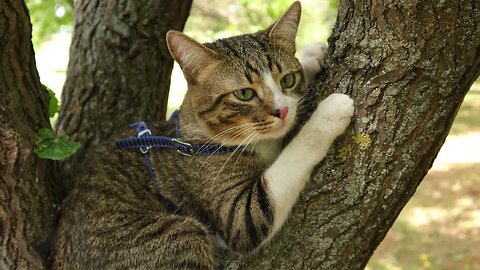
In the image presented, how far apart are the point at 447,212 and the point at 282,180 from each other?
5134 millimetres

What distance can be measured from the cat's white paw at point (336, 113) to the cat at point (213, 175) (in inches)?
1.7

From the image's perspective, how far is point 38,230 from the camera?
2.38 m

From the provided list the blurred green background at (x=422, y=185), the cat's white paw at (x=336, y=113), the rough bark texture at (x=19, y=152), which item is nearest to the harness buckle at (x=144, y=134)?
the rough bark texture at (x=19, y=152)

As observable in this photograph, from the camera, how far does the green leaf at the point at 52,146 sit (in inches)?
90.8

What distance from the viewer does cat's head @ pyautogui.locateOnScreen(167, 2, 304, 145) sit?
2.38 m

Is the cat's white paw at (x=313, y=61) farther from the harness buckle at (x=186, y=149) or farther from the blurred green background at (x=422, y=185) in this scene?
the blurred green background at (x=422, y=185)

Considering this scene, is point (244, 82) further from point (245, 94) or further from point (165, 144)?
point (165, 144)

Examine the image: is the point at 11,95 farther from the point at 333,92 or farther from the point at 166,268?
the point at 333,92

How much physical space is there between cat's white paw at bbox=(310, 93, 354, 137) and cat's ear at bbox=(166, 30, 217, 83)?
63 centimetres

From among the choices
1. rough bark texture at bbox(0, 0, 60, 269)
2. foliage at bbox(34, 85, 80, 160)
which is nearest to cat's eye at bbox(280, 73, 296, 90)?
foliage at bbox(34, 85, 80, 160)

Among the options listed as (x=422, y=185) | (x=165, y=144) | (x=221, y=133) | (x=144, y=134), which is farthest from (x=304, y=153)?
(x=422, y=185)

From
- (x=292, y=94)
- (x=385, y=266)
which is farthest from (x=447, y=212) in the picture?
(x=292, y=94)

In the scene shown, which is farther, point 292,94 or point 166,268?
point 292,94

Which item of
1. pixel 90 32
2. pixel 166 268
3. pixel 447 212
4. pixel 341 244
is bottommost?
pixel 166 268
